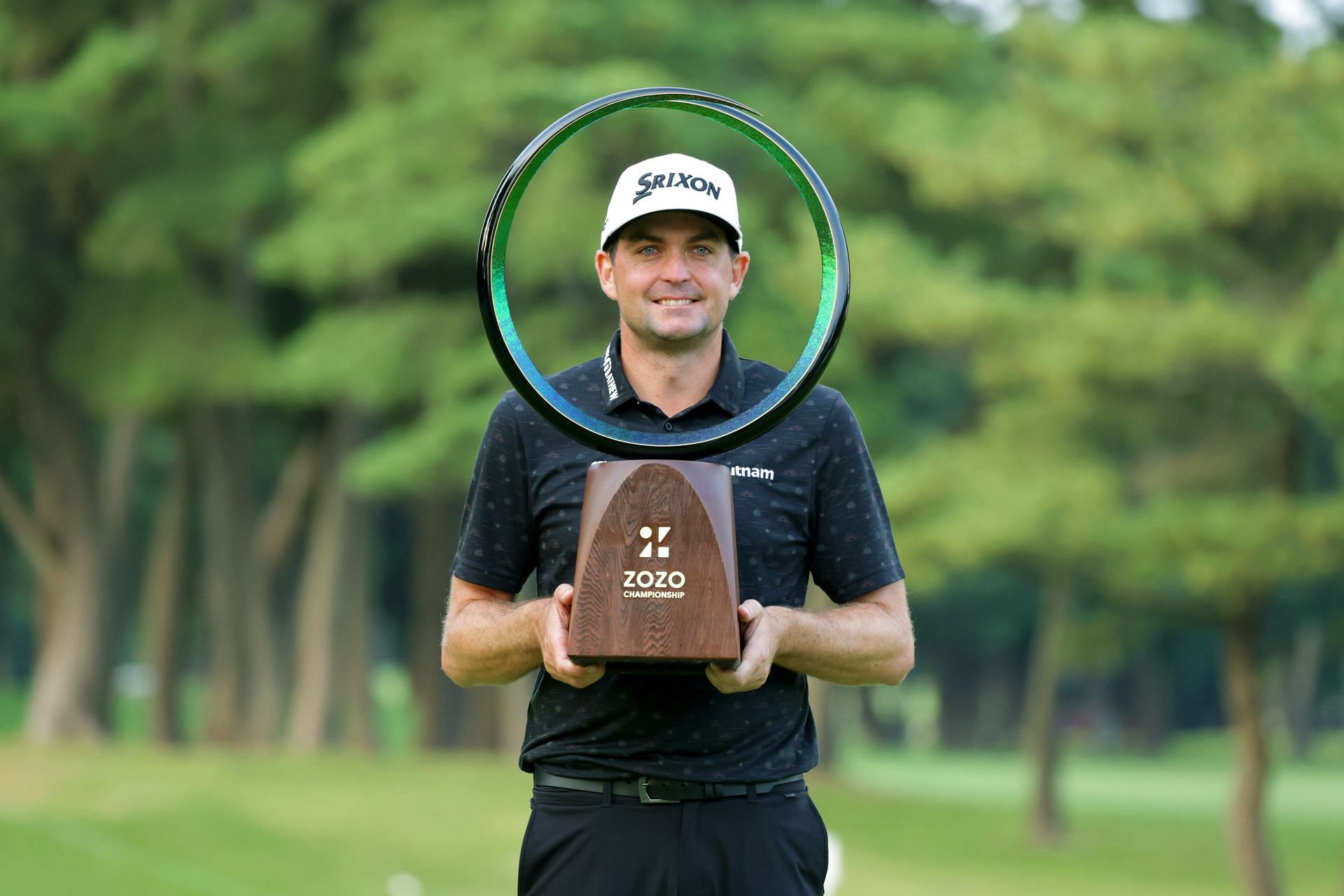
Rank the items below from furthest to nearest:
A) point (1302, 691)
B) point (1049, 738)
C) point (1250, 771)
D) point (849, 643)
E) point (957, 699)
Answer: point (957, 699) < point (1302, 691) < point (1049, 738) < point (1250, 771) < point (849, 643)

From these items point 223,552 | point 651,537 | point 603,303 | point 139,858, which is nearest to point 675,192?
point 651,537

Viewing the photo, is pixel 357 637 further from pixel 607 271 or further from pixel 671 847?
pixel 671 847

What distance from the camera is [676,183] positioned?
10.1ft

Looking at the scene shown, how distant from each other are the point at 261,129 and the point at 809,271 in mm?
10228

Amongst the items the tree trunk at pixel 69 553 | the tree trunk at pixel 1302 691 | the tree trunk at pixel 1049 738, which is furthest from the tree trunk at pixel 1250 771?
the tree trunk at pixel 1302 691

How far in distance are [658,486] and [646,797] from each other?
494mm

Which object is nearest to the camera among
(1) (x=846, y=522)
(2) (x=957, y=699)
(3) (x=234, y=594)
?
(1) (x=846, y=522)

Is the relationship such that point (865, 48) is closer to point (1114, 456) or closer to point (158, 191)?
point (1114, 456)

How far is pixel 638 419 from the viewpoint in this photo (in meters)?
3.25

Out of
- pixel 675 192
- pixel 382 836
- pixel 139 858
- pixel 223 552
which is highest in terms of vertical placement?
pixel 223 552

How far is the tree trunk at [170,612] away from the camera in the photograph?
2731 cm

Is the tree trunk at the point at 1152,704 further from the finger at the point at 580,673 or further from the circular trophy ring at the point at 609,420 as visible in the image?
the finger at the point at 580,673

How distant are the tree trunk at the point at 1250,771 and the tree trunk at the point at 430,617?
11.2 m

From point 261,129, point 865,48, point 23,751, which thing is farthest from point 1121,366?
point 23,751
